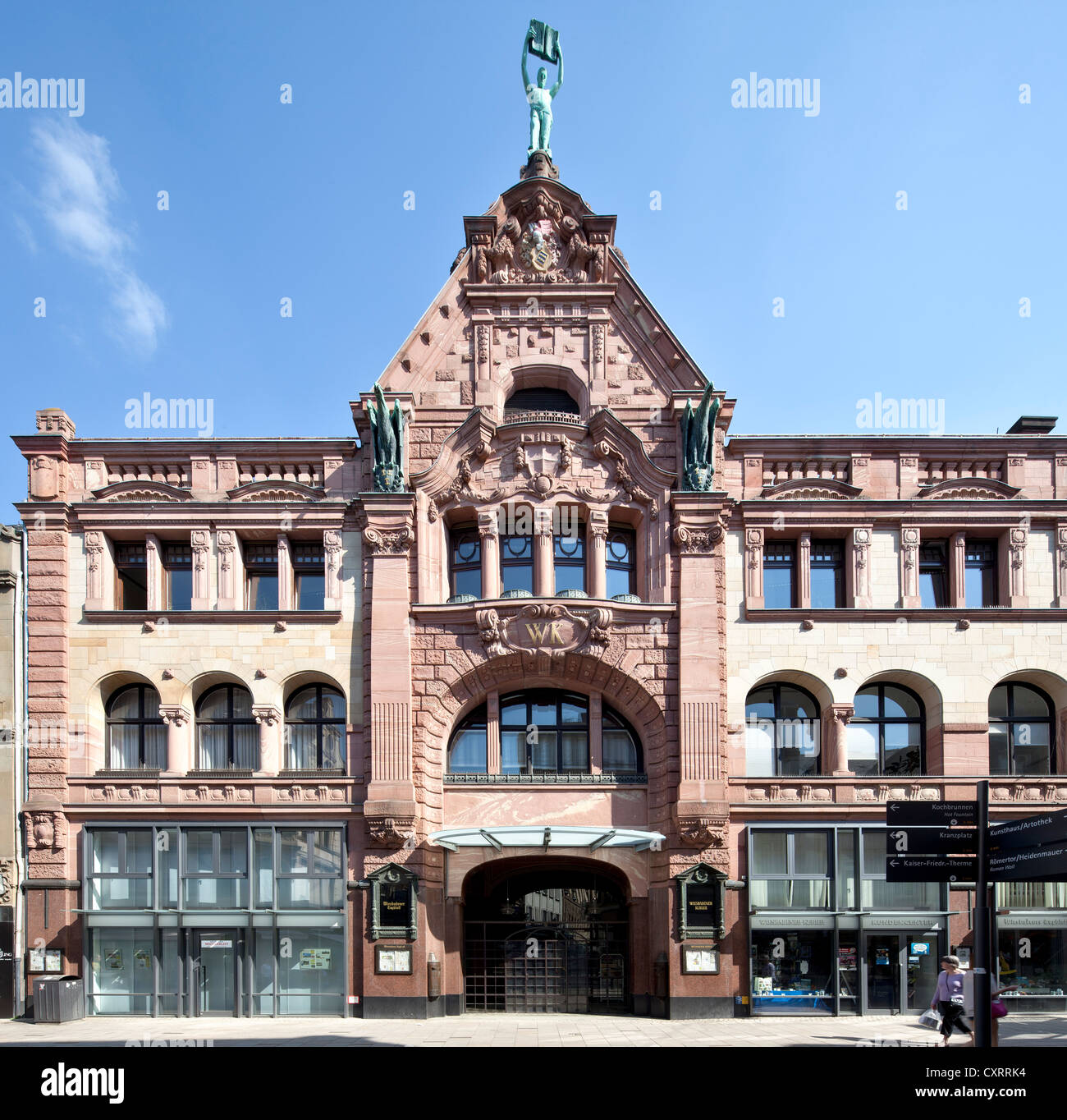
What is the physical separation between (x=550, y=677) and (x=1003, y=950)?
41.9ft

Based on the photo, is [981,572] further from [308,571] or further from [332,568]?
[308,571]

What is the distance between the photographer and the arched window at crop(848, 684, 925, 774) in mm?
25609

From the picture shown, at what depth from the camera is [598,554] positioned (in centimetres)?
2569

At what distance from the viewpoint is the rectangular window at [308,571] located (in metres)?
26.5

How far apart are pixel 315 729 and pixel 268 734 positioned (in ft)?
4.21

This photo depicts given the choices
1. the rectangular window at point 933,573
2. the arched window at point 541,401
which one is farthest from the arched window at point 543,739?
the rectangular window at point 933,573

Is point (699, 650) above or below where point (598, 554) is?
below

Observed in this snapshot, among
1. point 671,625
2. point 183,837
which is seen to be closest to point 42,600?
point 183,837

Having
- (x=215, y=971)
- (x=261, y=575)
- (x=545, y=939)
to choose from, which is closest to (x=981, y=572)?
(x=545, y=939)

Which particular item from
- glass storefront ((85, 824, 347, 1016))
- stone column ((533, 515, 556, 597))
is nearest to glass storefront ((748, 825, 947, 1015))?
stone column ((533, 515, 556, 597))

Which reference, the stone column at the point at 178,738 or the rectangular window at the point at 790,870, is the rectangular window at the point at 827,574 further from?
the stone column at the point at 178,738

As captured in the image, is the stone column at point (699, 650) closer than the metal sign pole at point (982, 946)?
No

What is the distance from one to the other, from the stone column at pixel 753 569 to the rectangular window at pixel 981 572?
5.66m
